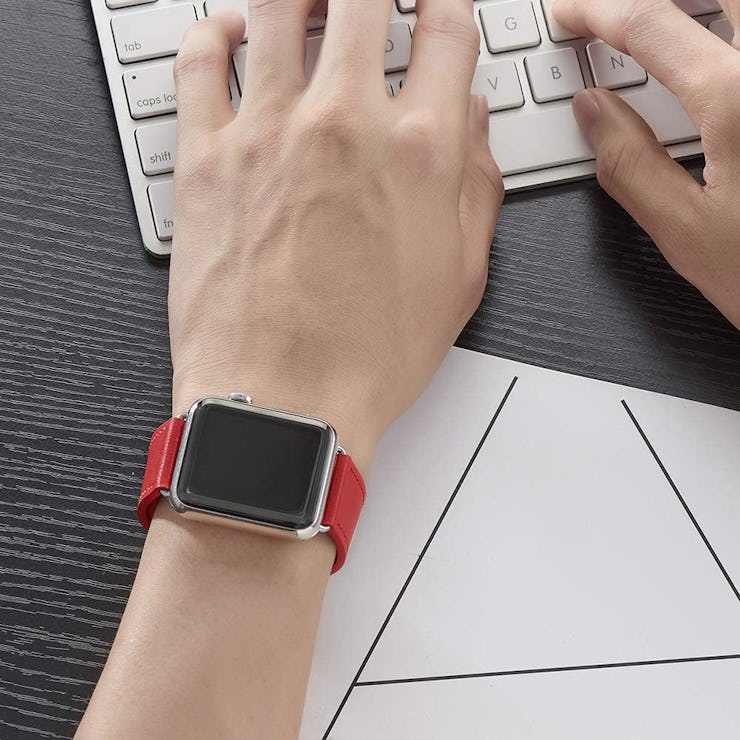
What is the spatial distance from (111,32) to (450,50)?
0.21 m

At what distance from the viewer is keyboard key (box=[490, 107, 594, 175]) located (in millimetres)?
514

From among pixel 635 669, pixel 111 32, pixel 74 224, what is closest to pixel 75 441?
pixel 74 224

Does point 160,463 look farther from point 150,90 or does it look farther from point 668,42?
point 668,42

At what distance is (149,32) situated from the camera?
0.51 m

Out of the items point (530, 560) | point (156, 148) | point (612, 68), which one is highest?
point (612, 68)

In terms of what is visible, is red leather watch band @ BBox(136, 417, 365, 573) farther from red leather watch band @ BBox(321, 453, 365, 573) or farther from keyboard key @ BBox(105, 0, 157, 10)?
keyboard key @ BBox(105, 0, 157, 10)

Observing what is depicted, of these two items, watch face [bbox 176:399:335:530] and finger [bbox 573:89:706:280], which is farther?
finger [bbox 573:89:706:280]

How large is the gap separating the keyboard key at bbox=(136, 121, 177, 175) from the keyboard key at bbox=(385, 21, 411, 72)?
0.14 meters

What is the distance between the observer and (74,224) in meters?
0.53

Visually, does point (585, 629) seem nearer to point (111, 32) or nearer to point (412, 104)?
point (412, 104)

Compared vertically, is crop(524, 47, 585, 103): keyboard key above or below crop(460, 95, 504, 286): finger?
above

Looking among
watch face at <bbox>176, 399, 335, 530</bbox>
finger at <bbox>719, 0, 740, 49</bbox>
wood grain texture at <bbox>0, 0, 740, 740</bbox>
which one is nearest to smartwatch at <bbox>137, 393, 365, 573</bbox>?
watch face at <bbox>176, 399, 335, 530</bbox>

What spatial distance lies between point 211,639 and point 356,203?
0.82ft

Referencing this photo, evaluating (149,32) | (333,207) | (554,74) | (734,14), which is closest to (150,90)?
(149,32)
